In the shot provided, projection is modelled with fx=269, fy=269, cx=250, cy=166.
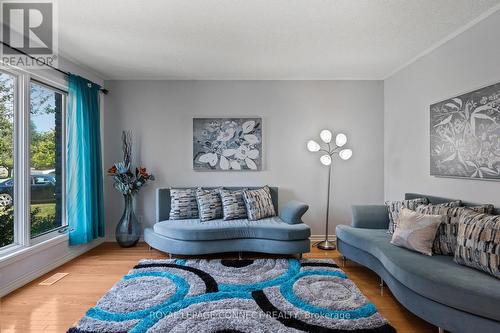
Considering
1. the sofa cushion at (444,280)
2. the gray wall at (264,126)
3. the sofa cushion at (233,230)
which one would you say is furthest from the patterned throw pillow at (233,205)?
the sofa cushion at (444,280)

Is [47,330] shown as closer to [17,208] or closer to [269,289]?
[17,208]

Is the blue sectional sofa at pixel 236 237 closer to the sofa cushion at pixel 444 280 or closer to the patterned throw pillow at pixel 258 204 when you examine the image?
the patterned throw pillow at pixel 258 204

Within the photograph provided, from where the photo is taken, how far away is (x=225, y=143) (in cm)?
420

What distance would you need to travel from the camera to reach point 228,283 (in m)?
2.71

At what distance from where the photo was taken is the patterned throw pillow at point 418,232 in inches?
95.3

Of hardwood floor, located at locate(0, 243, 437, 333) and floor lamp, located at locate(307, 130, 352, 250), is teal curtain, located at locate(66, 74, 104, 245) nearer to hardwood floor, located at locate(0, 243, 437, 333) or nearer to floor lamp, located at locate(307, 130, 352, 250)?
hardwood floor, located at locate(0, 243, 437, 333)

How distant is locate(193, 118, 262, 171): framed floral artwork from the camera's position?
419cm

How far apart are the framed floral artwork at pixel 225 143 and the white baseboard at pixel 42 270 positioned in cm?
188

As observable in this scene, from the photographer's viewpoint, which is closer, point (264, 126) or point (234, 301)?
point (234, 301)


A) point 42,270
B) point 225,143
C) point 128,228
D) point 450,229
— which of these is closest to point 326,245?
point 450,229

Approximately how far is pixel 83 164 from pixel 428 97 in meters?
4.44

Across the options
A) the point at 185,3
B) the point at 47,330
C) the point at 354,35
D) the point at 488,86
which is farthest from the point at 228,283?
the point at 488,86

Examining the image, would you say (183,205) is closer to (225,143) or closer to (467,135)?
(225,143)

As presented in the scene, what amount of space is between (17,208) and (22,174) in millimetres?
360
